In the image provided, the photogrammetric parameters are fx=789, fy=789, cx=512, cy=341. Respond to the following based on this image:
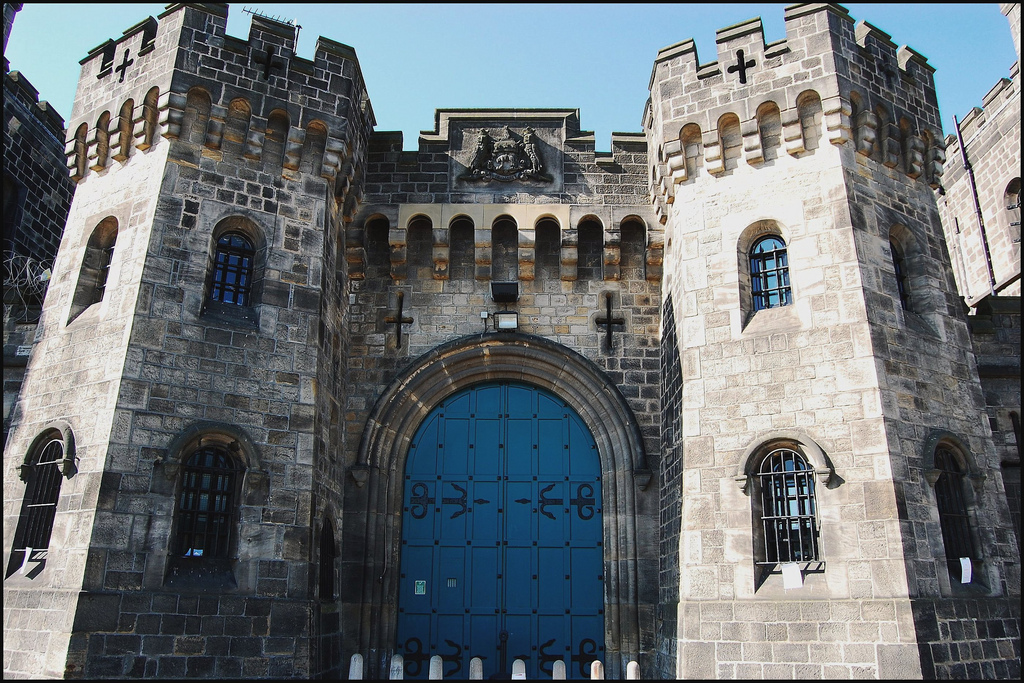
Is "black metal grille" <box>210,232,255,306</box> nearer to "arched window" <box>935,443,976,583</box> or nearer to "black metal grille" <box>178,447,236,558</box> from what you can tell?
"black metal grille" <box>178,447,236,558</box>

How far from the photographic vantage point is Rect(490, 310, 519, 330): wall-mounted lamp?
33.9 ft

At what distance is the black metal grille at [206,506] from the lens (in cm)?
784

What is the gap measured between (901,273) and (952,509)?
2.77 m

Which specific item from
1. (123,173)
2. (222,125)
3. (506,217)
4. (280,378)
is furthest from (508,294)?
(123,173)

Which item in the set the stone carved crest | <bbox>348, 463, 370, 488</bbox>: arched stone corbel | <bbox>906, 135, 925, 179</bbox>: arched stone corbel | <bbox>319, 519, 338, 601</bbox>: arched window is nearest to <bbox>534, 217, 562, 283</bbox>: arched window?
the stone carved crest

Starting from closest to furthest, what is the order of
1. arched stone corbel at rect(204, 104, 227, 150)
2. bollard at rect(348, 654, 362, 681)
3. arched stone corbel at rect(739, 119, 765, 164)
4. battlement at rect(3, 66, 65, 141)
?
bollard at rect(348, 654, 362, 681) < arched stone corbel at rect(204, 104, 227, 150) < arched stone corbel at rect(739, 119, 765, 164) < battlement at rect(3, 66, 65, 141)

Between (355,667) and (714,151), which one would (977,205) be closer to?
→ (714,151)

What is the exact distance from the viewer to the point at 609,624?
9320 mm

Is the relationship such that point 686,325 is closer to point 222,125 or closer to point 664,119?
point 664,119

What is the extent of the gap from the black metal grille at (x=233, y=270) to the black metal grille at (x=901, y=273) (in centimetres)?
745

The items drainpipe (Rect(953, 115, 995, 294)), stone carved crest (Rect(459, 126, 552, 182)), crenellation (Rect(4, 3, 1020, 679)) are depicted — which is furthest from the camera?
drainpipe (Rect(953, 115, 995, 294))

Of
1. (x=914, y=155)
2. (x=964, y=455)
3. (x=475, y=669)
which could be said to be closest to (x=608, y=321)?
(x=914, y=155)

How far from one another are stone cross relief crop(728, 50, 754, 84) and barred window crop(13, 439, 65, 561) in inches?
342

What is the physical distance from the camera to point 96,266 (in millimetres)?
9141
